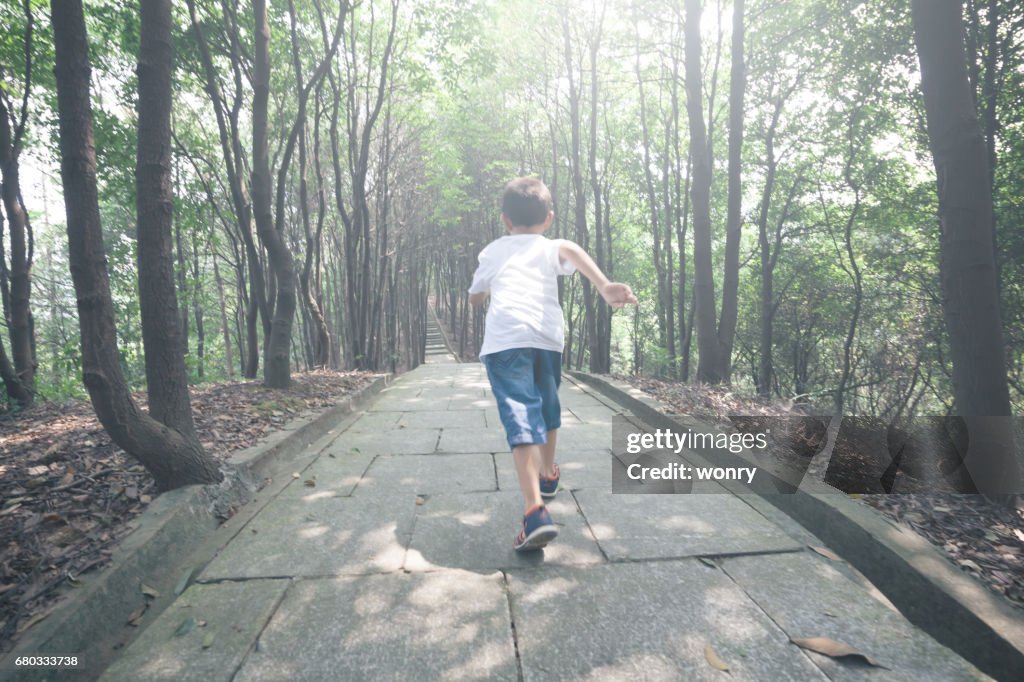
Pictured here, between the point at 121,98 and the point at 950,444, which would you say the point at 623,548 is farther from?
the point at 121,98

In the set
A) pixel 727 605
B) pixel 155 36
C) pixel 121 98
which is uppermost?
pixel 121 98

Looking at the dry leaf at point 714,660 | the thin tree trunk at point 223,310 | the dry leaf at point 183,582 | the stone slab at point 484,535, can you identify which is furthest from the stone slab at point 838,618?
the thin tree trunk at point 223,310

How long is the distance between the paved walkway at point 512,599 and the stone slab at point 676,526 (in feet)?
0.04

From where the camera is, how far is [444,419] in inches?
Answer: 223

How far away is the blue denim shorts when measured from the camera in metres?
2.41

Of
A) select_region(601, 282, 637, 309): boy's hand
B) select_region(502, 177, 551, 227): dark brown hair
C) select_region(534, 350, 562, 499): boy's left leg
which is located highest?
select_region(502, 177, 551, 227): dark brown hair

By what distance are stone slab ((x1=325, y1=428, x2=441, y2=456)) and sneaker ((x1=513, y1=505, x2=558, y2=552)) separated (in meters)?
2.00

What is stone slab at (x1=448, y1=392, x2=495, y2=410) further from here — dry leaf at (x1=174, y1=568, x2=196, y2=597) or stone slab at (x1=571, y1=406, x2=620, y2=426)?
dry leaf at (x1=174, y1=568, x2=196, y2=597)

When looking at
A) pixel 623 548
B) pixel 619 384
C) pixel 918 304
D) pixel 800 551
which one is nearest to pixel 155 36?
pixel 623 548

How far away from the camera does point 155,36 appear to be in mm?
2883

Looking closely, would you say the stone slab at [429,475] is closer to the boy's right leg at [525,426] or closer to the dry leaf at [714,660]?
the boy's right leg at [525,426]

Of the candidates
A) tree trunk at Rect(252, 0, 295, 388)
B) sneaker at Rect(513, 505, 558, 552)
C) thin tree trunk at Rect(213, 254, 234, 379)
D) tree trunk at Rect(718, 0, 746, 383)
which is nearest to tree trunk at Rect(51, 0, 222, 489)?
sneaker at Rect(513, 505, 558, 552)

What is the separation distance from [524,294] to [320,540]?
1606 millimetres

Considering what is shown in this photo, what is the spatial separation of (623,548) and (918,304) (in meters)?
13.0
